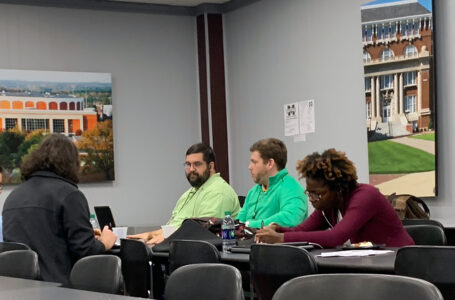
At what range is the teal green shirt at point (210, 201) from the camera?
5438 mm

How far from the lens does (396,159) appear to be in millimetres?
6281

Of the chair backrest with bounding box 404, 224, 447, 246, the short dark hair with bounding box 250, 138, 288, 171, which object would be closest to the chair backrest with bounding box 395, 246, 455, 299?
the chair backrest with bounding box 404, 224, 447, 246

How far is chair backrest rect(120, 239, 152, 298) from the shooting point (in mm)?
4373

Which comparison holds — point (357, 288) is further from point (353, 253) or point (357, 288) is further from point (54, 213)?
point (54, 213)

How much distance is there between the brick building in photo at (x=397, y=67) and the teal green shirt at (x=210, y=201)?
1566mm

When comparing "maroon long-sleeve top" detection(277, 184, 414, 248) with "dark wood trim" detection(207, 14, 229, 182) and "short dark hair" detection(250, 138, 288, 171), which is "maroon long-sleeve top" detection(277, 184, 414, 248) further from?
"dark wood trim" detection(207, 14, 229, 182)

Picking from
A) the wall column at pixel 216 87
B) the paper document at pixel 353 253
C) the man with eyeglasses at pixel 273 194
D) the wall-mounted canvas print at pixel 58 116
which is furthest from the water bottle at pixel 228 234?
the wall column at pixel 216 87

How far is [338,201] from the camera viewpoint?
13.3ft

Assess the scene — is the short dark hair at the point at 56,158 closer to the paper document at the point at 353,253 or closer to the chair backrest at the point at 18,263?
the chair backrest at the point at 18,263

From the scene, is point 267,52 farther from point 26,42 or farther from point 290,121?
point 26,42

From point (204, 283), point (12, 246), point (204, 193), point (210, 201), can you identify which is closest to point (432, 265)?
point (204, 283)

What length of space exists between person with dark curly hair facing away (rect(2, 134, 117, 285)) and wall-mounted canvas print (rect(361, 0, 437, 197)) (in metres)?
2.94

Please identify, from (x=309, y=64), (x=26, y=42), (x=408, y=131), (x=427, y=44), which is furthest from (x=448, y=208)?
(x=26, y=42)

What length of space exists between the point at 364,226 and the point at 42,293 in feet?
6.84
